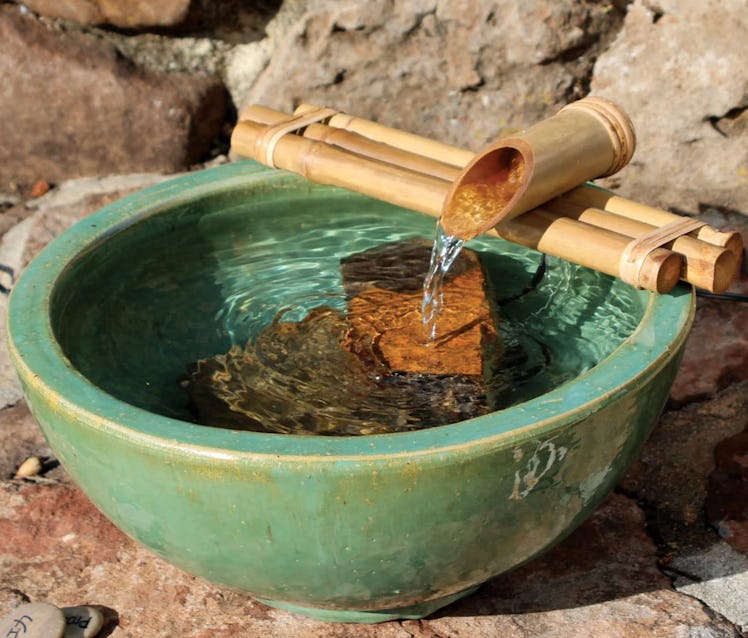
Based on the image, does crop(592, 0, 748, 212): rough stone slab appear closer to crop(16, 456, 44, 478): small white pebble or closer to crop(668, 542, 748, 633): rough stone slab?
crop(668, 542, 748, 633): rough stone slab

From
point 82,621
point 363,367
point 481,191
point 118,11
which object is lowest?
point 82,621

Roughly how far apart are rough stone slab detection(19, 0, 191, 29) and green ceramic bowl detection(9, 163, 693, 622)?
2.82ft

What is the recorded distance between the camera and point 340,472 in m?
1.35

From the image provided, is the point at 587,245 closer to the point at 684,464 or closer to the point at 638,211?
the point at 638,211

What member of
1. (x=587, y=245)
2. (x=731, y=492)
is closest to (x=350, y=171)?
(x=587, y=245)

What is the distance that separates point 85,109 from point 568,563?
4.92 feet

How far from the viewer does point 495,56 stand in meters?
2.49

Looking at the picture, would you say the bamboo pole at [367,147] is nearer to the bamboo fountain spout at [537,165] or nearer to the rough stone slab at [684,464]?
the bamboo fountain spout at [537,165]

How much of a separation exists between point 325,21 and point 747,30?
0.86 m

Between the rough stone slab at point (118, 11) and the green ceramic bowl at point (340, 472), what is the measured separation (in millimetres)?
860

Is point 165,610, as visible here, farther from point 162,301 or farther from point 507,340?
point 507,340

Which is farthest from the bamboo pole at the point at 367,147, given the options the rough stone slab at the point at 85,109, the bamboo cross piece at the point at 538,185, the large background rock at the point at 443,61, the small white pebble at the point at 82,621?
the small white pebble at the point at 82,621

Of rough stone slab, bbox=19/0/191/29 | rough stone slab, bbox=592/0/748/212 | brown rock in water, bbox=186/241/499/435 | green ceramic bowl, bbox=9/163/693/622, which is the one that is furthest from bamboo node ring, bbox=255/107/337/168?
rough stone slab, bbox=592/0/748/212

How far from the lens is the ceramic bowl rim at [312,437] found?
4.48 ft
